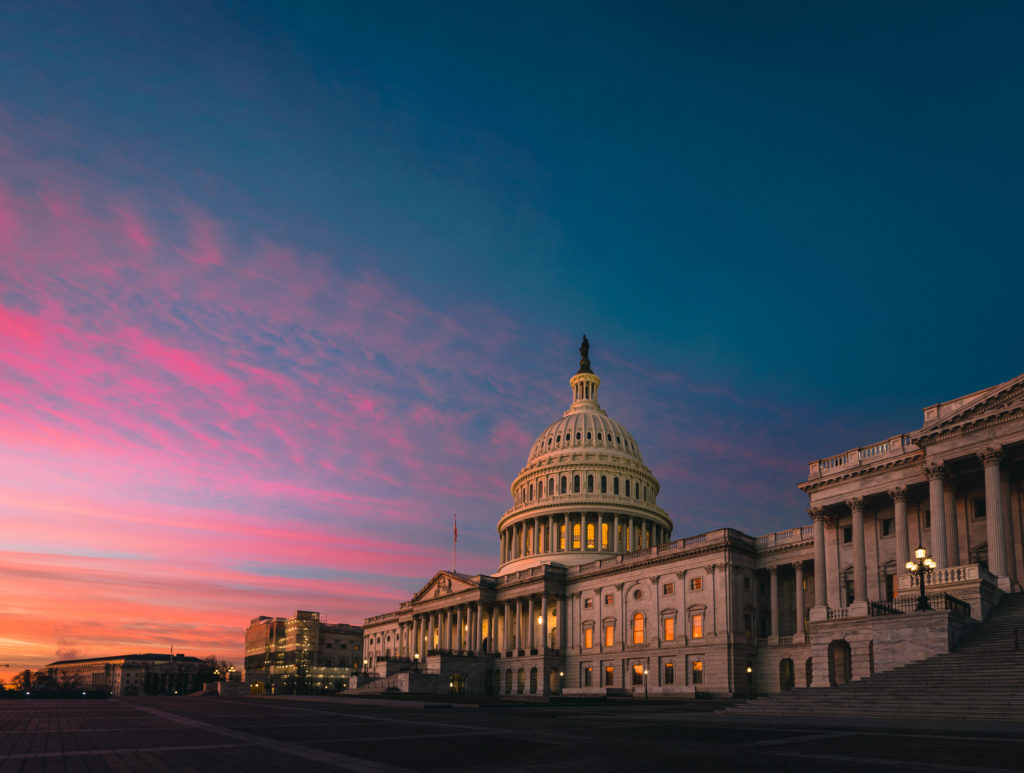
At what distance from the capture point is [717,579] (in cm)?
7619

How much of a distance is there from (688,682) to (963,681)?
160 feet

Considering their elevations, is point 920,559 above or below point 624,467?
below

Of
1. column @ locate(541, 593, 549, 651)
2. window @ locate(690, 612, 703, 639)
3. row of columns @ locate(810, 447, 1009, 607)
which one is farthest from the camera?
column @ locate(541, 593, 549, 651)

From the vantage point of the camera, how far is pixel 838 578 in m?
57.7

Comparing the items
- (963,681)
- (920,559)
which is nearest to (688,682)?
(920,559)

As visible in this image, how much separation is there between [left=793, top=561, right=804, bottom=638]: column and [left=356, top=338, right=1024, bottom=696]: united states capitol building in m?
0.18

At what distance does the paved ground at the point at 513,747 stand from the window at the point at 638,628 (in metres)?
58.6

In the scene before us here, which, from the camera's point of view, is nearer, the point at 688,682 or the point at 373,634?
the point at 688,682

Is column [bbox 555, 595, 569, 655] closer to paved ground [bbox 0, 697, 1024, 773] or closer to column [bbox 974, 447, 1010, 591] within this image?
column [bbox 974, 447, 1010, 591]

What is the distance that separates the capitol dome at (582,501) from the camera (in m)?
119

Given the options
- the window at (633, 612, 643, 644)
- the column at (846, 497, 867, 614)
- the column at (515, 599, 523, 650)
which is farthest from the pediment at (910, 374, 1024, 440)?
the column at (515, 599, 523, 650)

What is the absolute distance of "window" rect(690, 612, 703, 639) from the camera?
7750 centimetres

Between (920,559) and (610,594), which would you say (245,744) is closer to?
(920,559)

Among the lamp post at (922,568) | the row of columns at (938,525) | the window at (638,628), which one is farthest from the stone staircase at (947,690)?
the window at (638,628)
